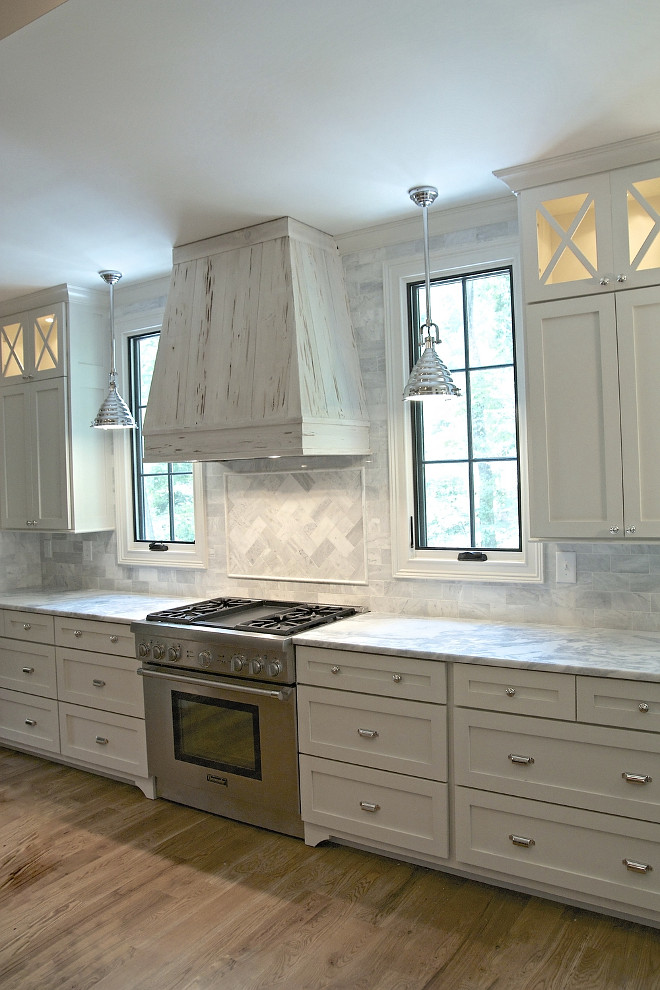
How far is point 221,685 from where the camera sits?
11.2 feet

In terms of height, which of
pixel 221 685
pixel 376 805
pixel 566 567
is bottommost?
pixel 376 805

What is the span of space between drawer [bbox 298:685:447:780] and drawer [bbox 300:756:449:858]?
0.15 feet

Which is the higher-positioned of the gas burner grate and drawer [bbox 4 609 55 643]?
the gas burner grate

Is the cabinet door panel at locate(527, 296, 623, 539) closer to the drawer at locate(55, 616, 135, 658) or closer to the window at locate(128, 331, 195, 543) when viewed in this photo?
the drawer at locate(55, 616, 135, 658)

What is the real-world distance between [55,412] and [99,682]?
1.69 metres

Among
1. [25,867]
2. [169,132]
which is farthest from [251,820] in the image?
[169,132]

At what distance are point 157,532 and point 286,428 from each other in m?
1.73

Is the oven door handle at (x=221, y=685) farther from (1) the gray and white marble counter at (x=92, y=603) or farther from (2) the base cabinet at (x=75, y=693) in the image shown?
(1) the gray and white marble counter at (x=92, y=603)

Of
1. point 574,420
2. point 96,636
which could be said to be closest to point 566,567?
point 574,420

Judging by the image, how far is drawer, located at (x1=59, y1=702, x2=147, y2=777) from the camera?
3832 millimetres

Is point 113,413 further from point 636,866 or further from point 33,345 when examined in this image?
point 636,866

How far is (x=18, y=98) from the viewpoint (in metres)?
2.37

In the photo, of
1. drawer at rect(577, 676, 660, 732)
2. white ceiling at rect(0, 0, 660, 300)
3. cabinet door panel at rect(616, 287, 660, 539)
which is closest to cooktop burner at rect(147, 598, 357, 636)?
drawer at rect(577, 676, 660, 732)

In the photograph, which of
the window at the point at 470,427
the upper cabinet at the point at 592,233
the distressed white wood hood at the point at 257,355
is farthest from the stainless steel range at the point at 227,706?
the upper cabinet at the point at 592,233
